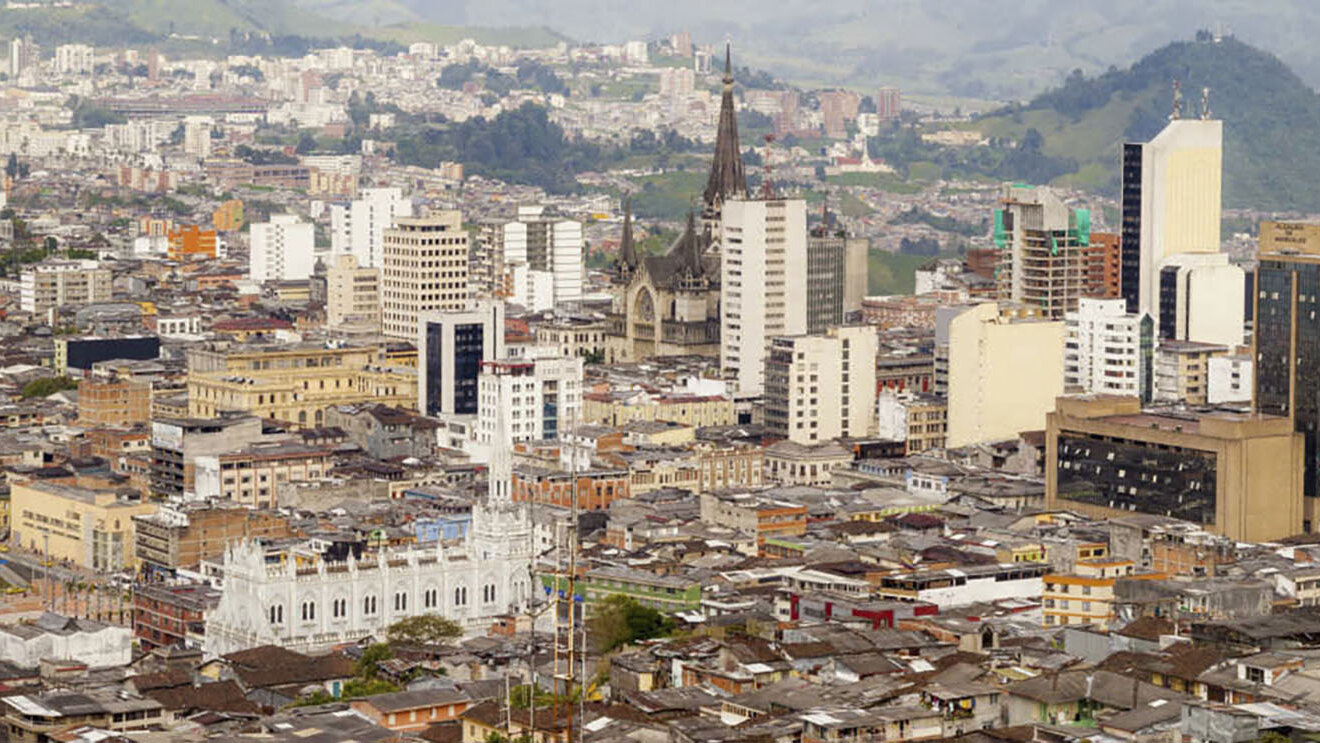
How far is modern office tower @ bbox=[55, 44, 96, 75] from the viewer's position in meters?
194

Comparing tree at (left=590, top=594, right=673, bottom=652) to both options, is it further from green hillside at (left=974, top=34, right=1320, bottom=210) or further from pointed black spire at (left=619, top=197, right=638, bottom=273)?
green hillside at (left=974, top=34, right=1320, bottom=210)

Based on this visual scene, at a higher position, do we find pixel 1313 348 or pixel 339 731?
pixel 1313 348

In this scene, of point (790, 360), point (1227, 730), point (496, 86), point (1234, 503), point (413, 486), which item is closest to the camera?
point (1227, 730)

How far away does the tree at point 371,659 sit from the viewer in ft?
Answer: 142

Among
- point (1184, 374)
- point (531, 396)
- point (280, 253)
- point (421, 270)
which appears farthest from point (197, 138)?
point (1184, 374)

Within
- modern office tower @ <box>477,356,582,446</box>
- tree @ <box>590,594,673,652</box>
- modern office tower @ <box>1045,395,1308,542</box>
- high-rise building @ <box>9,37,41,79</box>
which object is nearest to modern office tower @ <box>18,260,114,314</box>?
modern office tower @ <box>477,356,582,446</box>

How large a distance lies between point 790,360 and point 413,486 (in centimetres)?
1014

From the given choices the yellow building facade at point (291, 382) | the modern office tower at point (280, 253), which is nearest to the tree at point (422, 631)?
the yellow building facade at point (291, 382)

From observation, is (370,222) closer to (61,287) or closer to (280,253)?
(280,253)

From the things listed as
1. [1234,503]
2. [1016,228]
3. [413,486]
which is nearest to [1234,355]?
[1016,228]

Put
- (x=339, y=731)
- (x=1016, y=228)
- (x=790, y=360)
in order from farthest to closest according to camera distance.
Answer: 1. (x=1016, y=228)
2. (x=790, y=360)
3. (x=339, y=731)

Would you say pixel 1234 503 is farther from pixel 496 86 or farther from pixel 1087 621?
pixel 496 86

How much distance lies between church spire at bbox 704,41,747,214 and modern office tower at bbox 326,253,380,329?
9.71 meters

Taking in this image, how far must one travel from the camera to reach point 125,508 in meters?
58.5
